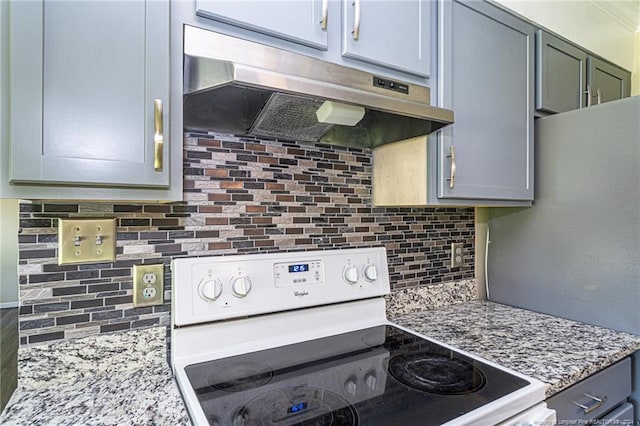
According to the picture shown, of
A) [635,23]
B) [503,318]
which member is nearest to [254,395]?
[503,318]

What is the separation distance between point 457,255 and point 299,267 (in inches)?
34.3

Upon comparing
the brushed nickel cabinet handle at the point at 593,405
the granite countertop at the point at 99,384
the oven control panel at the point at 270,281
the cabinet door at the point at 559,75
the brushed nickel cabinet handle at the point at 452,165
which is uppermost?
the cabinet door at the point at 559,75

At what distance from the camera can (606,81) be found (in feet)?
5.81

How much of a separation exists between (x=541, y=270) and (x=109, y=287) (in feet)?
5.28

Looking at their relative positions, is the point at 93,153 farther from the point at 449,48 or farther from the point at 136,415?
the point at 449,48

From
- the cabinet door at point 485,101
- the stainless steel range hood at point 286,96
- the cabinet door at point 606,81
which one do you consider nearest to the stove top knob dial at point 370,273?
the cabinet door at point 485,101

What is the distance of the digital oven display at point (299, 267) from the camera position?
1129 millimetres

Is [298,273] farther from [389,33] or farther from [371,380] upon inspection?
[389,33]

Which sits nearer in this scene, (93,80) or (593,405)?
(93,80)

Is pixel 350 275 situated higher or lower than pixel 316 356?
higher

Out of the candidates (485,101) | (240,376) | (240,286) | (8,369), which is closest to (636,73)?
(485,101)

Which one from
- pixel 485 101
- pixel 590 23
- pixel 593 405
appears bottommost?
pixel 593 405

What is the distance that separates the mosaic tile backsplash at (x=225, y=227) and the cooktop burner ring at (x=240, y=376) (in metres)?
0.24

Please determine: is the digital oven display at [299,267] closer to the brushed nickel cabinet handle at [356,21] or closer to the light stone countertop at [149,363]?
the light stone countertop at [149,363]
